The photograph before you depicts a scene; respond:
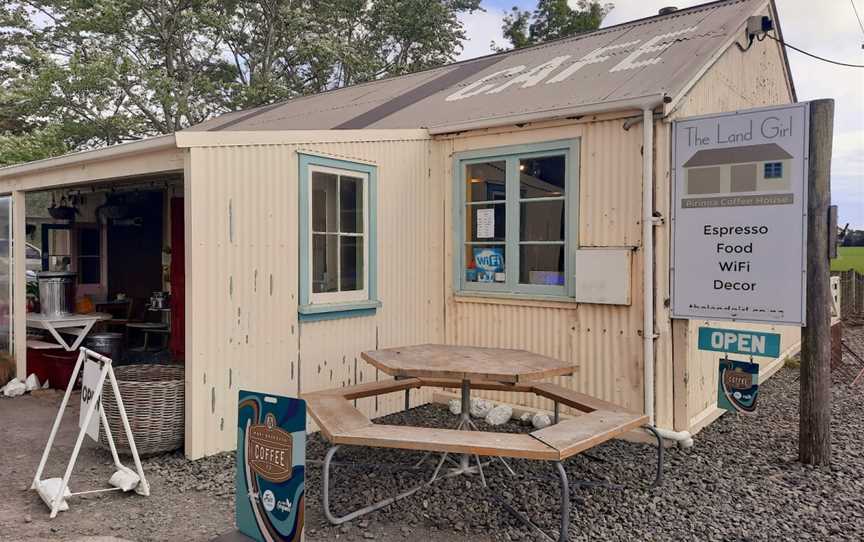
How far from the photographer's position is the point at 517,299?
5633 millimetres

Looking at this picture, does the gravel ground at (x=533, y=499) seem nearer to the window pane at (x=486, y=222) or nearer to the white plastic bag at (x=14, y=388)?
the white plastic bag at (x=14, y=388)

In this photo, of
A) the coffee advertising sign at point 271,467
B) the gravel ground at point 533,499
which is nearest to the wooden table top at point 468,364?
the gravel ground at point 533,499

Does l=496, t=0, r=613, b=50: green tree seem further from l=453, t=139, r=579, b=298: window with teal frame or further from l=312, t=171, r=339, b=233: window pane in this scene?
l=312, t=171, r=339, b=233: window pane

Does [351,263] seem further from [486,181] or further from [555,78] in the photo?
[555,78]

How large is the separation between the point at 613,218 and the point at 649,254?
450 mm

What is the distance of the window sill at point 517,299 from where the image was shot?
5.30 metres

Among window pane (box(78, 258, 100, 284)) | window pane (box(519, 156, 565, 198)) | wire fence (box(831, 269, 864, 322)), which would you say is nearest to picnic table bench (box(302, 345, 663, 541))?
window pane (box(519, 156, 565, 198))

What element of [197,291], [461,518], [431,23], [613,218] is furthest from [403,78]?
[431,23]

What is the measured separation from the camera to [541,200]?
18.0 feet

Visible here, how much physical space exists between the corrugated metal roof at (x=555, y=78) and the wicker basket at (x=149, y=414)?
3.48 metres

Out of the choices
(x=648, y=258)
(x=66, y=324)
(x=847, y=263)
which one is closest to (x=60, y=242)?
(x=66, y=324)

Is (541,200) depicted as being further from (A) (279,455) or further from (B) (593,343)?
(A) (279,455)

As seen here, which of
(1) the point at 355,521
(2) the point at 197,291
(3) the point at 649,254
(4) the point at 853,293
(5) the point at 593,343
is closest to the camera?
(1) the point at 355,521

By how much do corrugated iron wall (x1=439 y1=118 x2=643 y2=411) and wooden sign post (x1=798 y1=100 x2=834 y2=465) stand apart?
3.81 ft
